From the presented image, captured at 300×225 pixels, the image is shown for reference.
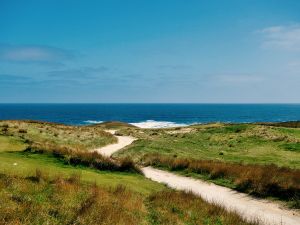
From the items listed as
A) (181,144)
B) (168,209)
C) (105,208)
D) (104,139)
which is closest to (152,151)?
(181,144)

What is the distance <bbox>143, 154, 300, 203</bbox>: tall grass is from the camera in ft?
69.1

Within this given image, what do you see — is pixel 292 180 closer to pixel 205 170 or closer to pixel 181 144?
pixel 205 170

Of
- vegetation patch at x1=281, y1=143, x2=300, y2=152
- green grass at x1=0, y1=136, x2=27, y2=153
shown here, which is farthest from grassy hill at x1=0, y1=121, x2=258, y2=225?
vegetation patch at x1=281, y1=143, x2=300, y2=152

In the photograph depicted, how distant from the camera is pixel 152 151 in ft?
124

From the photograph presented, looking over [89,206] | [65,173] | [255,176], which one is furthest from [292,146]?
[89,206]

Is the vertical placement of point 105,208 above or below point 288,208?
above

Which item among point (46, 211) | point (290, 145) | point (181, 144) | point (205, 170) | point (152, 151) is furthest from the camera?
point (181, 144)

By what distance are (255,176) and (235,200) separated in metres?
3.95

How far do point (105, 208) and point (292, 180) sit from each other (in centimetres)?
1349

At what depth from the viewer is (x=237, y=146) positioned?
43.9 meters

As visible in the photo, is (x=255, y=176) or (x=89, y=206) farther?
(x=255, y=176)

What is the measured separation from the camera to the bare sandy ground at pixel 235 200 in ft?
56.3

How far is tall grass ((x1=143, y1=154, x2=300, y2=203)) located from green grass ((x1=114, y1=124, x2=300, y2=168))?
5383mm

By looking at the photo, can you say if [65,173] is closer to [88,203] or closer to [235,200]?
[88,203]
